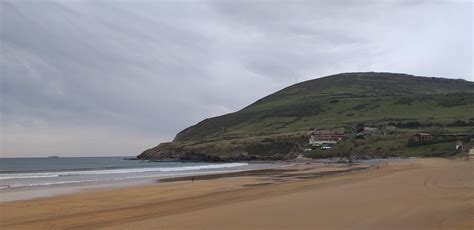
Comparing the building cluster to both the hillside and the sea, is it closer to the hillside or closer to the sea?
the hillside

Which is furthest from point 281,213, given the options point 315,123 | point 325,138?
point 315,123

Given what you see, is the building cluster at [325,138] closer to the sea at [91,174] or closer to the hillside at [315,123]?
the hillside at [315,123]

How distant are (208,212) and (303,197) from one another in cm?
A: 536

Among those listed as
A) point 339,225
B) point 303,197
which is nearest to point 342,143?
point 303,197

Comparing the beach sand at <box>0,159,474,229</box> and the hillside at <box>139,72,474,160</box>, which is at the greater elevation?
the hillside at <box>139,72,474,160</box>

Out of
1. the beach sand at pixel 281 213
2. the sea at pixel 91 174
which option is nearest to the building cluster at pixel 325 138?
the sea at pixel 91 174

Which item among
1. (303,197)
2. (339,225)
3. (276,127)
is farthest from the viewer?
(276,127)

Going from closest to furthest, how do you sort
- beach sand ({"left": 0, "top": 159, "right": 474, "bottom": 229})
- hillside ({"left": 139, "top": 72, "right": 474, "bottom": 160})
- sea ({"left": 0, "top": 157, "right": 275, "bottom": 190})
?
beach sand ({"left": 0, "top": 159, "right": 474, "bottom": 229})
sea ({"left": 0, "top": 157, "right": 275, "bottom": 190})
hillside ({"left": 139, "top": 72, "right": 474, "bottom": 160})


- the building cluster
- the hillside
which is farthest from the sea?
the hillside

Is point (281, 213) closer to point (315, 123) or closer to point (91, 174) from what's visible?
point (91, 174)

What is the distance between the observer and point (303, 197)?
20672 mm

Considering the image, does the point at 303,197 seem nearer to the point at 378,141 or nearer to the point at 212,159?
the point at 378,141

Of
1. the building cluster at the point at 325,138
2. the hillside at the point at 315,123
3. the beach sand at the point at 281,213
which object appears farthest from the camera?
the hillside at the point at 315,123

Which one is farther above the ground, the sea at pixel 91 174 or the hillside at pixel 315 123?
the hillside at pixel 315 123
